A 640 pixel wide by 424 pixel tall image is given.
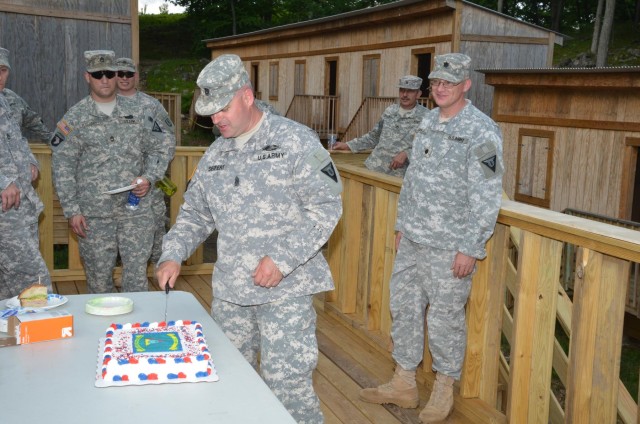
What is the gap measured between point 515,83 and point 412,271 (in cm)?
991

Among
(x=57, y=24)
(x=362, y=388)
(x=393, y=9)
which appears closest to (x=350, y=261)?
(x=362, y=388)

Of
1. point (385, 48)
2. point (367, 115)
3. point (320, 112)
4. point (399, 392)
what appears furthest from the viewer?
point (320, 112)

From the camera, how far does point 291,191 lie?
2.91 meters

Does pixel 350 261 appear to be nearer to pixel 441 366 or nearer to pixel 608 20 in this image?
pixel 441 366

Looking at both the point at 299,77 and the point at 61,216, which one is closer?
the point at 61,216

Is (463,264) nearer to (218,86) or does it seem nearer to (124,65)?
(218,86)

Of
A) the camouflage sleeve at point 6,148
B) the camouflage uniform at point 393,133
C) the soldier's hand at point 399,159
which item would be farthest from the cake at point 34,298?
the camouflage uniform at point 393,133

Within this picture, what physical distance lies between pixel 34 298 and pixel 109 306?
10.6 inches

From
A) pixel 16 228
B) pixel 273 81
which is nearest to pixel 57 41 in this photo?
pixel 16 228

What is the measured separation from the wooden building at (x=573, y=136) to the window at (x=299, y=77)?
818 centimetres

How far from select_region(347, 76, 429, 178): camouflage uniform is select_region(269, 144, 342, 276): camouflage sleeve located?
449cm

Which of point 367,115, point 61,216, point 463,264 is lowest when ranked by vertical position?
point 61,216

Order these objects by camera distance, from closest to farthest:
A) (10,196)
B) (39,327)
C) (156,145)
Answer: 1. (39,327)
2. (10,196)
3. (156,145)

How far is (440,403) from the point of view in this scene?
390cm
